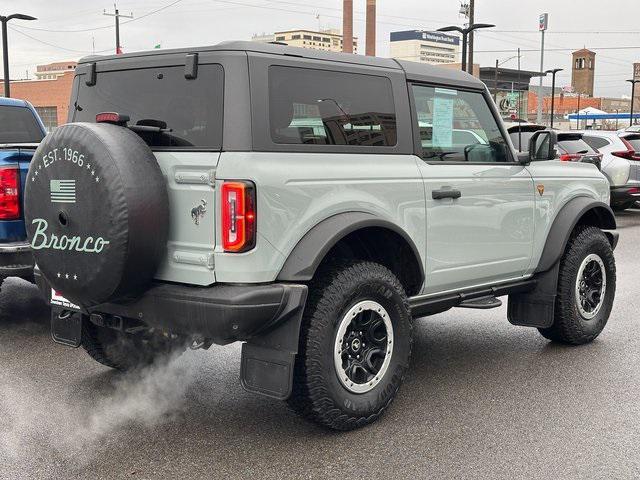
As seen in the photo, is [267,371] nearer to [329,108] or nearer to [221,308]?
[221,308]

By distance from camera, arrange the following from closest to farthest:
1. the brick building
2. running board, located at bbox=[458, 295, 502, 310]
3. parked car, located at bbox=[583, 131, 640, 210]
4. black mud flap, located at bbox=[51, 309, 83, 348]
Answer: black mud flap, located at bbox=[51, 309, 83, 348], running board, located at bbox=[458, 295, 502, 310], parked car, located at bbox=[583, 131, 640, 210], the brick building

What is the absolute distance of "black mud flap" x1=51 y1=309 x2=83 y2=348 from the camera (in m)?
4.26

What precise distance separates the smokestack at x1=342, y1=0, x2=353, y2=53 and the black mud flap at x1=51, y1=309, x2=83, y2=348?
5890 cm

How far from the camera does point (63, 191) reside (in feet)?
12.2

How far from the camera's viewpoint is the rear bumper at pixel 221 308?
3.53 m

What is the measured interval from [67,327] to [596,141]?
1380cm

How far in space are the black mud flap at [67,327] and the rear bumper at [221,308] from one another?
609mm

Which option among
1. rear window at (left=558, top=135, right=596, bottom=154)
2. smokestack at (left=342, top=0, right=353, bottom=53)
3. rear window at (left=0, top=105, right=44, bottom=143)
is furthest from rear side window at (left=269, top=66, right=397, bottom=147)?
smokestack at (left=342, top=0, right=353, bottom=53)

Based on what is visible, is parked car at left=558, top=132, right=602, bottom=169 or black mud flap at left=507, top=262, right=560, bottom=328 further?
parked car at left=558, top=132, right=602, bottom=169

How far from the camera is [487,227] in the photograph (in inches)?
194

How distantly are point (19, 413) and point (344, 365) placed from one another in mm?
1931

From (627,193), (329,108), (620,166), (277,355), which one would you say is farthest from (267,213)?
(627,193)

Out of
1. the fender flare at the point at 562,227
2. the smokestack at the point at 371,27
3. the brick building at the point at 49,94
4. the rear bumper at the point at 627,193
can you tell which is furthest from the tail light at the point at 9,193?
the brick building at the point at 49,94

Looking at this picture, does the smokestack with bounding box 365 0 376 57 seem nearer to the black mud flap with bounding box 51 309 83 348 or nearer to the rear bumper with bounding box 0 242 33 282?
the rear bumper with bounding box 0 242 33 282
